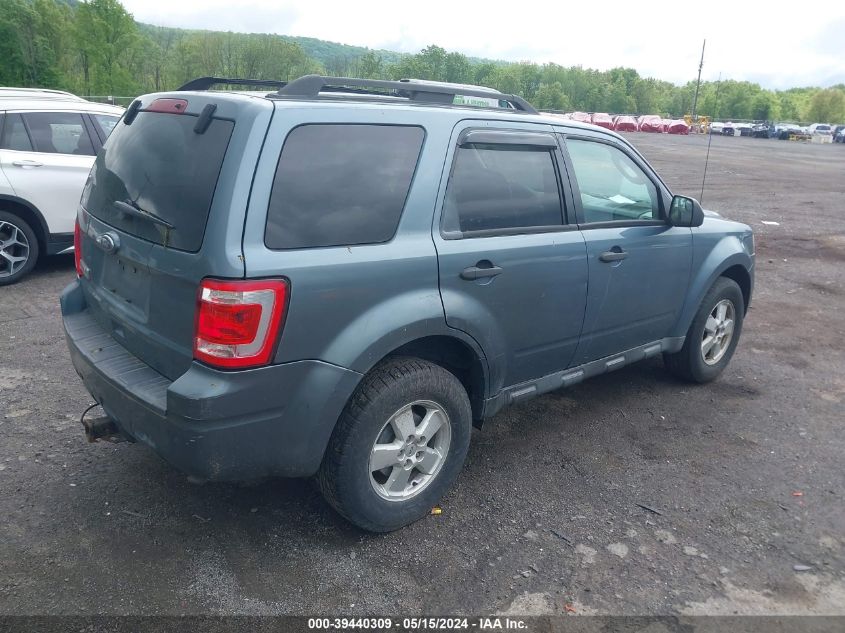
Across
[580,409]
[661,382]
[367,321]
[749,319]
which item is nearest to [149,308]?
[367,321]

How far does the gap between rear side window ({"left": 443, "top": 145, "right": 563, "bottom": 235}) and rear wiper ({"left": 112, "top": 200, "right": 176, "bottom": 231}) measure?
123 centimetres

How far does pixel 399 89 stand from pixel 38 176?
5.18 metres

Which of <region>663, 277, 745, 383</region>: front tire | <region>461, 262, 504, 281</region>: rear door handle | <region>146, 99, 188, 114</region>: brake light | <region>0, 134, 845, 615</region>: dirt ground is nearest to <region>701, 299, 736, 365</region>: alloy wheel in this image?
<region>663, 277, 745, 383</region>: front tire

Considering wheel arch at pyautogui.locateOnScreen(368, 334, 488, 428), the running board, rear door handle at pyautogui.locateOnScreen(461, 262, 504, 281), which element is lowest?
the running board

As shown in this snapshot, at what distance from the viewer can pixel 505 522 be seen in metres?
3.49

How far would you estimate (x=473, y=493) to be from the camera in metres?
3.75

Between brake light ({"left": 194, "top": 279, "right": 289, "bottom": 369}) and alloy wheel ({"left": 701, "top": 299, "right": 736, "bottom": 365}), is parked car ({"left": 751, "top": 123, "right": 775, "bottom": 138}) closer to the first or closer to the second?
alloy wheel ({"left": 701, "top": 299, "right": 736, "bottom": 365})

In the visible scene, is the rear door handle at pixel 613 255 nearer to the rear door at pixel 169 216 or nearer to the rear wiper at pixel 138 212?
the rear door at pixel 169 216

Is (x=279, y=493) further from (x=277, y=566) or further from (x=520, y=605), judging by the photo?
(x=520, y=605)

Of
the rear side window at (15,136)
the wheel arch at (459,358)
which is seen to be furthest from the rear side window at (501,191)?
the rear side window at (15,136)

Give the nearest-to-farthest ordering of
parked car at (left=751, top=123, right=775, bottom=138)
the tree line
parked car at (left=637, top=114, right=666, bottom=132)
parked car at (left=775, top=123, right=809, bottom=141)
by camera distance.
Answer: the tree line
parked car at (left=637, top=114, right=666, bottom=132)
parked car at (left=775, top=123, right=809, bottom=141)
parked car at (left=751, top=123, right=775, bottom=138)

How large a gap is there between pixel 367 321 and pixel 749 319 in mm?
5399

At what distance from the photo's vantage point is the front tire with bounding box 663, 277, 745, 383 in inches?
200

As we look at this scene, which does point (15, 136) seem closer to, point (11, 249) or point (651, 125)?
point (11, 249)
